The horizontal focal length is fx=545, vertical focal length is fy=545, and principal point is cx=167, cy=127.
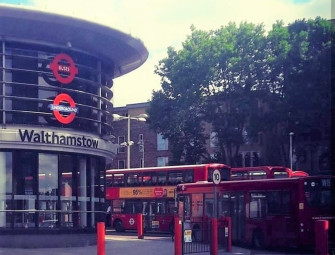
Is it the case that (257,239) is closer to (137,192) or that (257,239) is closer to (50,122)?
(50,122)

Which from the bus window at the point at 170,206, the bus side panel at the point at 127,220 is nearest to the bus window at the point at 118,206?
the bus side panel at the point at 127,220

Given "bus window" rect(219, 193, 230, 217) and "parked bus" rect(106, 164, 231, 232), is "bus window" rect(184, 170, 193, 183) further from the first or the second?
"bus window" rect(219, 193, 230, 217)

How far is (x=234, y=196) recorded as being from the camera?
2423 cm

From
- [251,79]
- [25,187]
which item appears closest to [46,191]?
[25,187]

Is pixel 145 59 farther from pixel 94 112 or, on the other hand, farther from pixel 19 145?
pixel 19 145

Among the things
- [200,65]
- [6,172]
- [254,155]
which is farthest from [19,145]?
[254,155]

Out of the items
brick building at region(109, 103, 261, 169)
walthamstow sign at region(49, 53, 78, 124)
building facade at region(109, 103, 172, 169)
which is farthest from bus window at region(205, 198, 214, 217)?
building facade at region(109, 103, 172, 169)

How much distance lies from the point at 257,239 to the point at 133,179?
11.9 metres

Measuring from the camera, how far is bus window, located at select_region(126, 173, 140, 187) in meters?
33.1

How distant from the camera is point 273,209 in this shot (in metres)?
22.2

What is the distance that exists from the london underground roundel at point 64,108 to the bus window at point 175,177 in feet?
33.4

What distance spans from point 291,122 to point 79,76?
19977 mm

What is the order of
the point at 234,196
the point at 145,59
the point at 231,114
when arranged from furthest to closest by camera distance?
the point at 231,114, the point at 145,59, the point at 234,196

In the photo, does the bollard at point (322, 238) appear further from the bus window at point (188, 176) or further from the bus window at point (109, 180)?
the bus window at point (109, 180)
